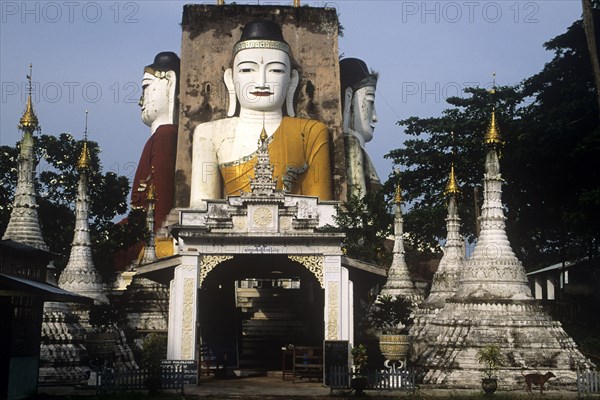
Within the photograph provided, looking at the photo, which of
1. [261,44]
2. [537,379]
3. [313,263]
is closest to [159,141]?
[261,44]

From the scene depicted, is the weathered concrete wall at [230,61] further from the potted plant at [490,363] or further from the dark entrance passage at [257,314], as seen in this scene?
the potted plant at [490,363]

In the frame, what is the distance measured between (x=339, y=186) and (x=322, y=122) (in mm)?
3796

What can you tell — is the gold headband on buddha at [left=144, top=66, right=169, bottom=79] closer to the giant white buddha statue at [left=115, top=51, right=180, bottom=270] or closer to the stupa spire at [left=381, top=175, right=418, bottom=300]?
the giant white buddha statue at [left=115, top=51, right=180, bottom=270]

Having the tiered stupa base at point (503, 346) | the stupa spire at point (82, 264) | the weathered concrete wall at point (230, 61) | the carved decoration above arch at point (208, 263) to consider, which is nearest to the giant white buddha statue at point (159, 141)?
the weathered concrete wall at point (230, 61)

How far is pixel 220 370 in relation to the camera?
2514cm

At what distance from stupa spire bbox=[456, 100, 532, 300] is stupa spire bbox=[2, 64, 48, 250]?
14077 millimetres

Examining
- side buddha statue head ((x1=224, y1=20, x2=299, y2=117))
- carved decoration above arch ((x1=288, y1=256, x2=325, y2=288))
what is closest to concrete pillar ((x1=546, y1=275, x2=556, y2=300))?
side buddha statue head ((x1=224, y1=20, x2=299, y2=117))

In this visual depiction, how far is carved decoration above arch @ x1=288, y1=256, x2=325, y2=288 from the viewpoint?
2242 centimetres

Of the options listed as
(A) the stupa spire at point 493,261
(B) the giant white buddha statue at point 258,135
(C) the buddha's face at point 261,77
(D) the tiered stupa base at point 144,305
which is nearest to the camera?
(A) the stupa spire at point 493,261

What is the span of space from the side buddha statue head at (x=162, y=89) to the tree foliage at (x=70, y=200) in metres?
4.22

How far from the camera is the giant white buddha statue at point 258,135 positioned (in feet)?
144

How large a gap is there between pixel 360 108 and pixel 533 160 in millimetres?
15758

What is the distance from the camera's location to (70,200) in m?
46.6

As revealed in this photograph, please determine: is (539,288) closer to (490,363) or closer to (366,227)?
(366,227)
